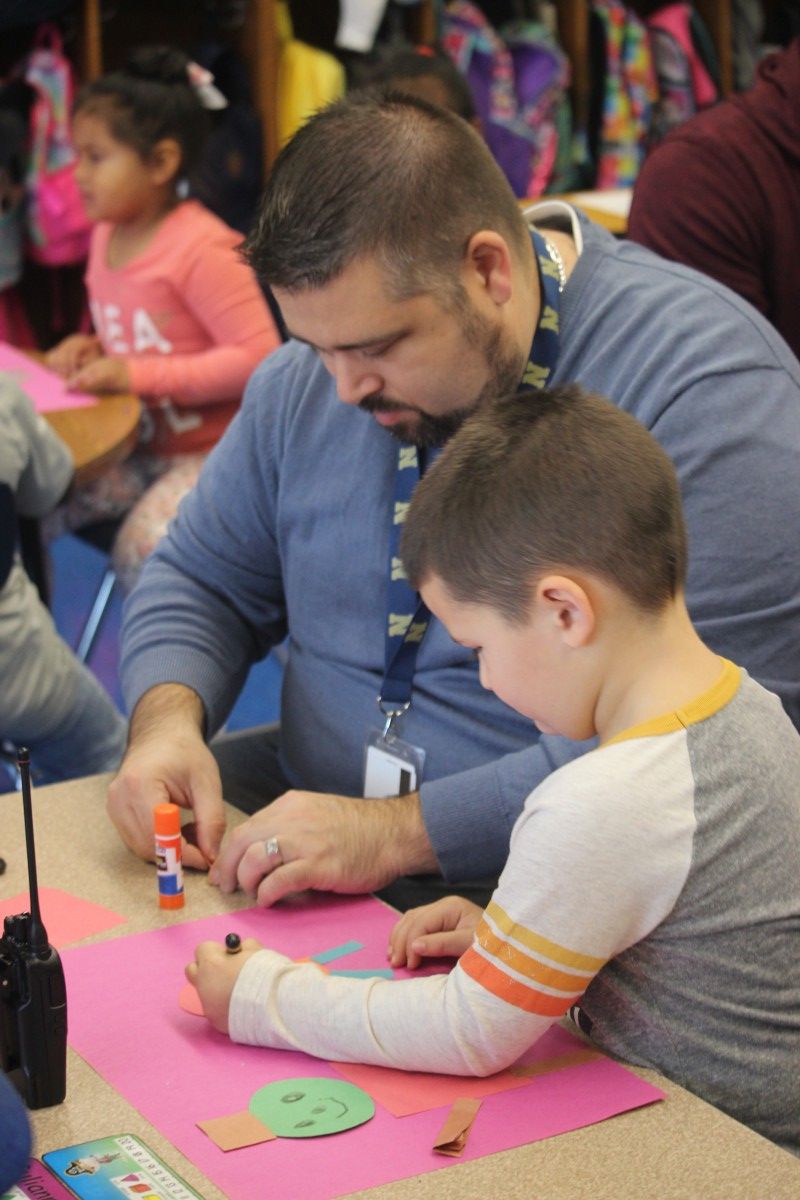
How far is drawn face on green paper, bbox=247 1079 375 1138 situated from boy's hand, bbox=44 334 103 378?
245 cm

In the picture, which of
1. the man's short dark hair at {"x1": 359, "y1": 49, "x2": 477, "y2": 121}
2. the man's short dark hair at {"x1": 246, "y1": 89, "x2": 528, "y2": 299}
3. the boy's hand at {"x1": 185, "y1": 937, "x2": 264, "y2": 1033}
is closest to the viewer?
Result: the boy's hand at {"x1": 185, "y1": 937, "x2": 264, "y2": 1033}

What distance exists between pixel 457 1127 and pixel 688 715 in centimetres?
34

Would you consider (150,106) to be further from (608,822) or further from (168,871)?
(608,822)

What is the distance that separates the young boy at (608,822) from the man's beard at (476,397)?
1.53ft

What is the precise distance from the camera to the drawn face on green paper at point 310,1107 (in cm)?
113

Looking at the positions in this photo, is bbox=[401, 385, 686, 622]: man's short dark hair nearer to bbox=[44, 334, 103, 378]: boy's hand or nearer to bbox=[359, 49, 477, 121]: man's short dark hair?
bbox=[44, 334, 103, 378]: boy's hand

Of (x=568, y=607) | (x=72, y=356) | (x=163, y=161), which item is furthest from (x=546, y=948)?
(x=163, y=161)

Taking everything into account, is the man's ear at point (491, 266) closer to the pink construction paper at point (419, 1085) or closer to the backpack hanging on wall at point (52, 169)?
the pink construction paper at point (419, 1085)

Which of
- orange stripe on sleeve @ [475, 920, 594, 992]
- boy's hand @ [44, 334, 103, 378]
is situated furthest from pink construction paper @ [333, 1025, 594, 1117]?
boy's hand @ [44, 334, 103, 378]

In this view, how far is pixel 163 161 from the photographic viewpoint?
3.79 m

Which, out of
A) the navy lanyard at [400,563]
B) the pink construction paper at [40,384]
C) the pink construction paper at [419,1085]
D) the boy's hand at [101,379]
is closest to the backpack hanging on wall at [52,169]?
the pink construction paper at [40,384]

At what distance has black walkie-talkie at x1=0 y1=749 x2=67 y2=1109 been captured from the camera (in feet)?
3.76

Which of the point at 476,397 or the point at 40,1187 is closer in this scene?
the point at 40,1187

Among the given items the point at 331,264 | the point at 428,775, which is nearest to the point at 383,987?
the point at 428,775
